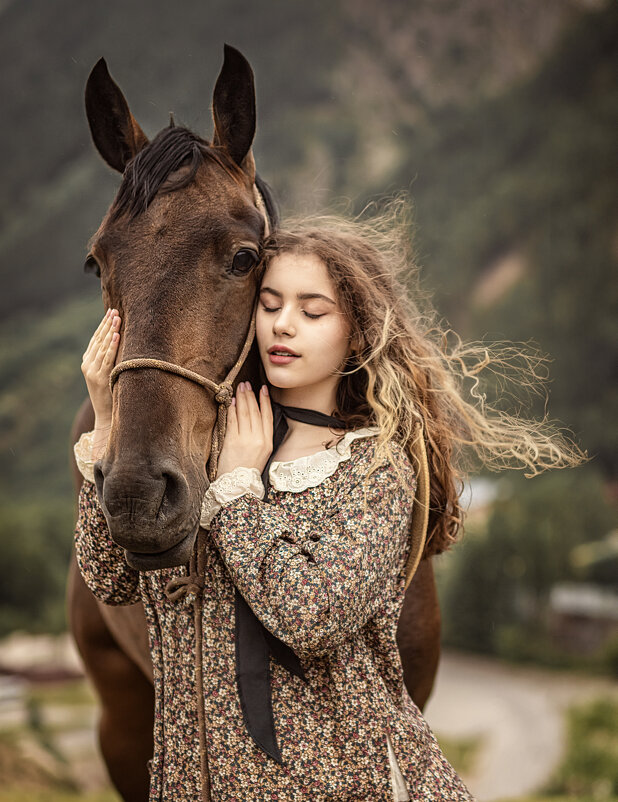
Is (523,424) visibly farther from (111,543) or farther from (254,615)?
(111,543)

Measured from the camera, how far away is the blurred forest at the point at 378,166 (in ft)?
19.0

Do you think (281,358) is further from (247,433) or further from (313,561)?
(313,561)

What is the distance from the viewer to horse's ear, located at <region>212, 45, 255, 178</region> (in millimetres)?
1383

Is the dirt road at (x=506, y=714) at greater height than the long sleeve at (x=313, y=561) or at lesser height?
lesser

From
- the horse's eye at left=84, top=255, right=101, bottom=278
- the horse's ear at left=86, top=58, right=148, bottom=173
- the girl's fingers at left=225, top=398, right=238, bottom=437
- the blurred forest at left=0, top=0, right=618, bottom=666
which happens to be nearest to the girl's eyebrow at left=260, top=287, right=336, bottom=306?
the girl's fingers at left=225, top=398, right=238, bottom=437

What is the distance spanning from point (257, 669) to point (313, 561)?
20cm

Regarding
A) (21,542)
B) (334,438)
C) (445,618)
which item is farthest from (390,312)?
(21,542)

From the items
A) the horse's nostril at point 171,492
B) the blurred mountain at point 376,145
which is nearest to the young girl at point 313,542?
the horse's nostril at point 171,492

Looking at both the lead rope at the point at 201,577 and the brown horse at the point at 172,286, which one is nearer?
the brown horse at the point at 172,286

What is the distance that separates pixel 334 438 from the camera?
1359mm

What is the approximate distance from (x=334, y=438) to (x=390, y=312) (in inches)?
10.0

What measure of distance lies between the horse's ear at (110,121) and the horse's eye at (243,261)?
37 cm

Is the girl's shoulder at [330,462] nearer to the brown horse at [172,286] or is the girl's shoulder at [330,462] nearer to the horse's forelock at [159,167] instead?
the brown horse at [172,286]

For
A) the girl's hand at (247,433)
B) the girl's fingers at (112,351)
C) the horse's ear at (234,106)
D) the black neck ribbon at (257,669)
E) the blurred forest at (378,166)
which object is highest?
the blurred forest at (378,166)
